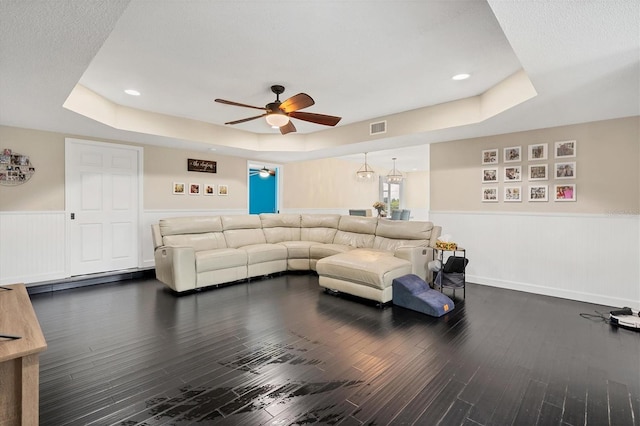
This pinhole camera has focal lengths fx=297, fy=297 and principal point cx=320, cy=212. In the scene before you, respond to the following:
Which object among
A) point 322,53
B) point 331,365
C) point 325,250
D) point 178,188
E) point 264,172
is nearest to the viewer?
point 331,365

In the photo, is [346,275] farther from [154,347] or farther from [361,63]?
[361,63]

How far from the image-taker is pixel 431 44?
8.81 feet

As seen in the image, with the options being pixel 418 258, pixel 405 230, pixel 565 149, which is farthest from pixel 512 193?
pixel 418 258

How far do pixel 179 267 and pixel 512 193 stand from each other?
5021 millimetres

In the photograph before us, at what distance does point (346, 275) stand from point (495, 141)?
320 cm

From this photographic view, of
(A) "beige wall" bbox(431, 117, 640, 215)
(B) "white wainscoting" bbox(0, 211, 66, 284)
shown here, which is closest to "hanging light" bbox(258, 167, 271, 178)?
(B) "white wainscoting" bbox(0, 211, 66, 284)

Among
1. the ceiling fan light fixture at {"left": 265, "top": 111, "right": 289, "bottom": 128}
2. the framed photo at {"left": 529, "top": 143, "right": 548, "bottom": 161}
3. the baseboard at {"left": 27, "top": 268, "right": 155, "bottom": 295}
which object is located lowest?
the baseboard at {"left": 27, "top": 268, "right": 155, "bottom": 295}

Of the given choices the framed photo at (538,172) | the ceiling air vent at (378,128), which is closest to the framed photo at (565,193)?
the framed photo at (538,172)

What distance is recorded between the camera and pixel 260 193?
8.41 meters

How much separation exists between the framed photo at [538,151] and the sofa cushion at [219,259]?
4600 millimetres

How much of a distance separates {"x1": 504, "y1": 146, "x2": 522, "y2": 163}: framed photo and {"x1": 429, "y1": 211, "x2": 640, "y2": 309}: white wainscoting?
2.69 ft

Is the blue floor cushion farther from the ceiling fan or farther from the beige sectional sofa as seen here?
the ceiling fan

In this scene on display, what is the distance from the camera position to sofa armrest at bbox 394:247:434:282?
4.18 meters

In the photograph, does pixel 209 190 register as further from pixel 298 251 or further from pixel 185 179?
pixel 298 251
